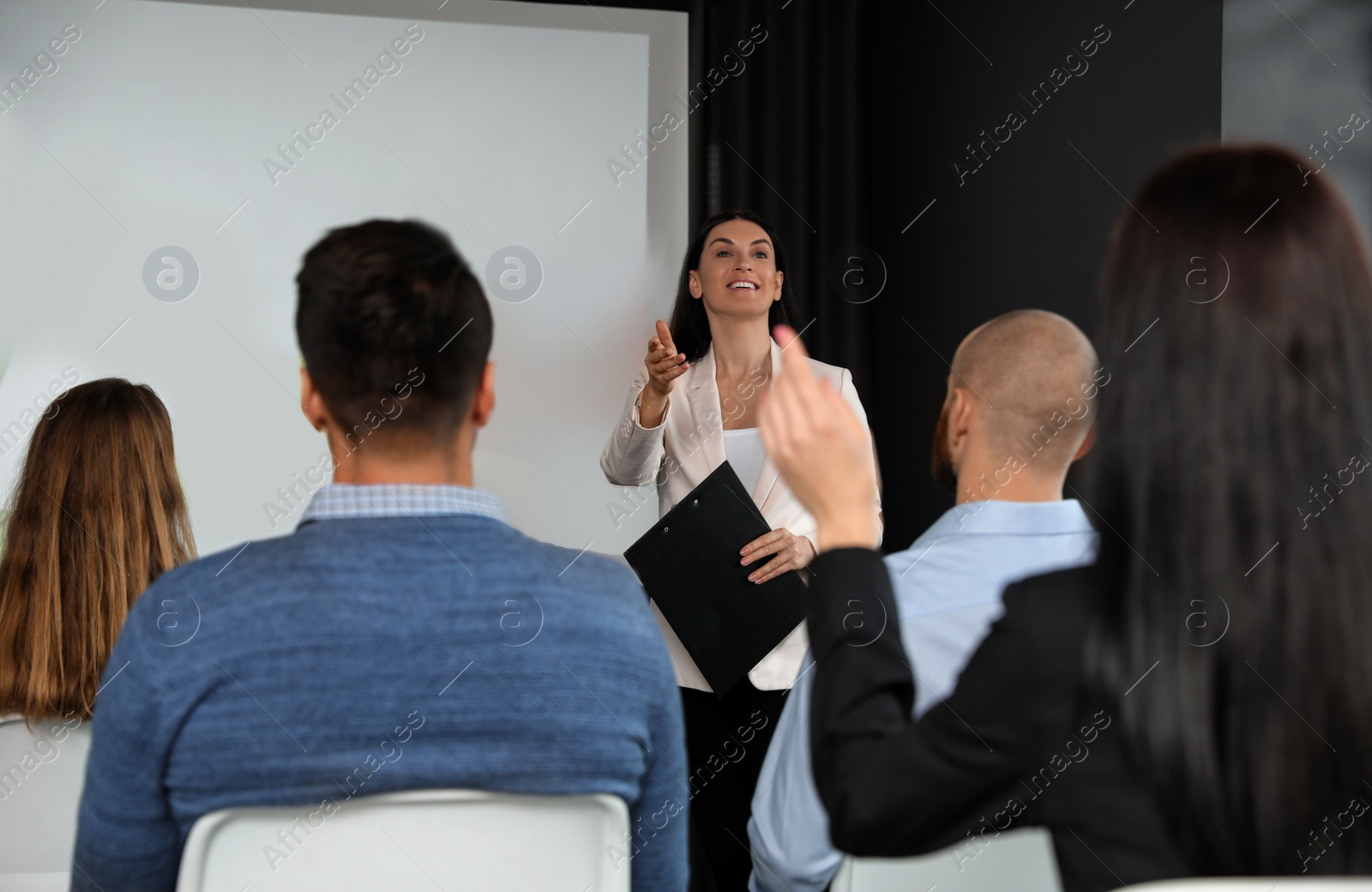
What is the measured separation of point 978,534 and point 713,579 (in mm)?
905

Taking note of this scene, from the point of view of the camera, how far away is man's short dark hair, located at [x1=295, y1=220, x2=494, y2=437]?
0.97 m

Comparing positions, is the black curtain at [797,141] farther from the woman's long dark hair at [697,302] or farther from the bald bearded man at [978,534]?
the bald bearded man at [978,534]

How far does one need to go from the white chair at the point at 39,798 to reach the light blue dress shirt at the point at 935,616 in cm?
87

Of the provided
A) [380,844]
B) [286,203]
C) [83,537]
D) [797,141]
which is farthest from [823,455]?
[797,141]

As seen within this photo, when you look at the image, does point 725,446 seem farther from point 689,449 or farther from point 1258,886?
point 1258,886

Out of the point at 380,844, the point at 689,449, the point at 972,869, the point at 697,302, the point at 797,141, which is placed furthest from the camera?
the point at 797,141

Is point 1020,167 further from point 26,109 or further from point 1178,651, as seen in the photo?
point 26,109

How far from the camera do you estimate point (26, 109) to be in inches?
117

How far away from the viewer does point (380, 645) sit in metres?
0.89

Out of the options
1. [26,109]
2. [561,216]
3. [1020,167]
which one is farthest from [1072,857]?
[26,109]

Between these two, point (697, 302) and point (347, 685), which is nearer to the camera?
point (347, 685)

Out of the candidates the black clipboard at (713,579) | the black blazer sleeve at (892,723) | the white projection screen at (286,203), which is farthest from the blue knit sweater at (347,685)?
the white projection screen at (286,203)

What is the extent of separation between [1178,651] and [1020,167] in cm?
221

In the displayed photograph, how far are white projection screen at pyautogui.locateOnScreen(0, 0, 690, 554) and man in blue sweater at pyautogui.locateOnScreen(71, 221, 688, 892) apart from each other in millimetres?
2065
